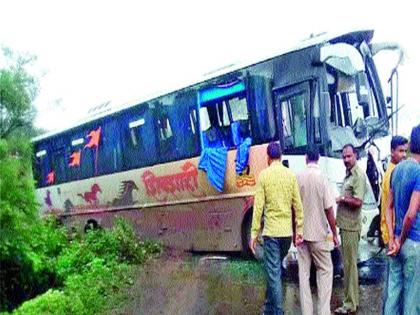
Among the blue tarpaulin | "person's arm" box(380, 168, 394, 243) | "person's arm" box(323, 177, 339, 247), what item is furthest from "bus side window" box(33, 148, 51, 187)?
"person's arm" box(380, 168, 394, 243)

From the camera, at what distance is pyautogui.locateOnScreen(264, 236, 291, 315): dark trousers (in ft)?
20.9

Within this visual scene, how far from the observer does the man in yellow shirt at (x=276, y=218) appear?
6367 millimetres

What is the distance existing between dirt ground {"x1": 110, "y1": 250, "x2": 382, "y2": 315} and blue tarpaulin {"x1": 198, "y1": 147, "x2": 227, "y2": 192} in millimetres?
1370

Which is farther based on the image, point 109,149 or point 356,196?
point 109,149

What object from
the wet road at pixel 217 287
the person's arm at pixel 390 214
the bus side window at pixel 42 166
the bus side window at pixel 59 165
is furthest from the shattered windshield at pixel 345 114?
the bus side window at pixel 42 166

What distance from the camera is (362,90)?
10383 mm

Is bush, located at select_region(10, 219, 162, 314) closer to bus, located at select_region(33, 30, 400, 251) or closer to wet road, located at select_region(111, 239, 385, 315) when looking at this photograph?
wet road, located at select_region(111, 239, 385, 315)

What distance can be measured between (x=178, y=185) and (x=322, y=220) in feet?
20.4

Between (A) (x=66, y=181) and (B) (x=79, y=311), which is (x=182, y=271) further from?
(A) (x=66, y=181)

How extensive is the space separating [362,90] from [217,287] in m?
3.93

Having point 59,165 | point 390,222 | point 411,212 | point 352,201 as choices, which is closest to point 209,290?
point 352,201

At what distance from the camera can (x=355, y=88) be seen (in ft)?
33.8

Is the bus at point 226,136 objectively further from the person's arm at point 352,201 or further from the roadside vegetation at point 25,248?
the person's arm at point 352,201

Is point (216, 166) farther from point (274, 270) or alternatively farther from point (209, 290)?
point (274, 270)
